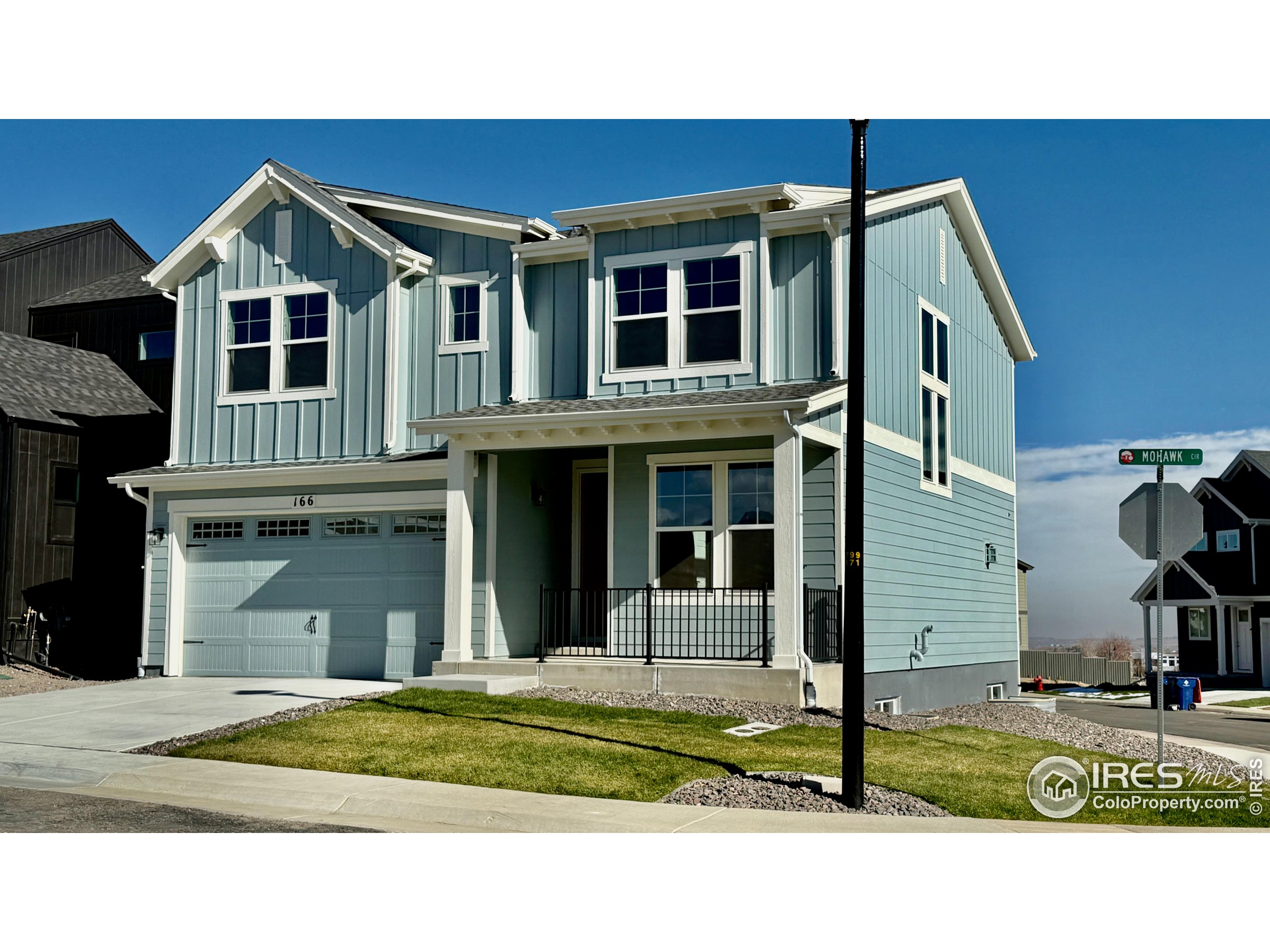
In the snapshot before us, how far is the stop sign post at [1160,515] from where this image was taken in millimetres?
10664

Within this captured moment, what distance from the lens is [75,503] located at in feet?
72.4

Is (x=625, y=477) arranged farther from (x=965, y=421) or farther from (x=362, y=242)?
(x=965, y=421)

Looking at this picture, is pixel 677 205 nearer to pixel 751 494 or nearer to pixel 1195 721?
pixel 751 494

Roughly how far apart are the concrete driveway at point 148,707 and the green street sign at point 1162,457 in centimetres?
950

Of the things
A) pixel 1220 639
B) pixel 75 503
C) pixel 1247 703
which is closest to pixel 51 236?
pixel 75 503

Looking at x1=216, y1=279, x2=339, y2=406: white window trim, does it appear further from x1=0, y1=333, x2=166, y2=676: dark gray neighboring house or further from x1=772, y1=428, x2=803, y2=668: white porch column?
x1=772, y1=428, x2=803, y2=668: white porch column

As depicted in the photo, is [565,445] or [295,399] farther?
[295,399]

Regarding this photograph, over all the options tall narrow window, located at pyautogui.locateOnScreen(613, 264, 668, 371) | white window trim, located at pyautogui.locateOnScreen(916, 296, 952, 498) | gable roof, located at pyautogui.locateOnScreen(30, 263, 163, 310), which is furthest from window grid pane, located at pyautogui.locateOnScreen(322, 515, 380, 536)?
gable roof, located at pyautogui.locateOnScreen(30, 263, 163, 310)

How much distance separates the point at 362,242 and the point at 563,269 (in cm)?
315

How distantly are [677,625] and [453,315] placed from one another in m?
5.94

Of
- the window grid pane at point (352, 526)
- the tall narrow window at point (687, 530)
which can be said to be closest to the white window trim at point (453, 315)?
the window grid pane at point (352, 526)

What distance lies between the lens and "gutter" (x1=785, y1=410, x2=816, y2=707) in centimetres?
1440

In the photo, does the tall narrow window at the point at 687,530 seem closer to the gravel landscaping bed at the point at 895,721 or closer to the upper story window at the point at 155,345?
the gravel landscaping bed at the point at 895,721

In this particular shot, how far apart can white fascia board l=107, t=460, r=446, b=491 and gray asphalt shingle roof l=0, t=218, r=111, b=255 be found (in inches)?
408
